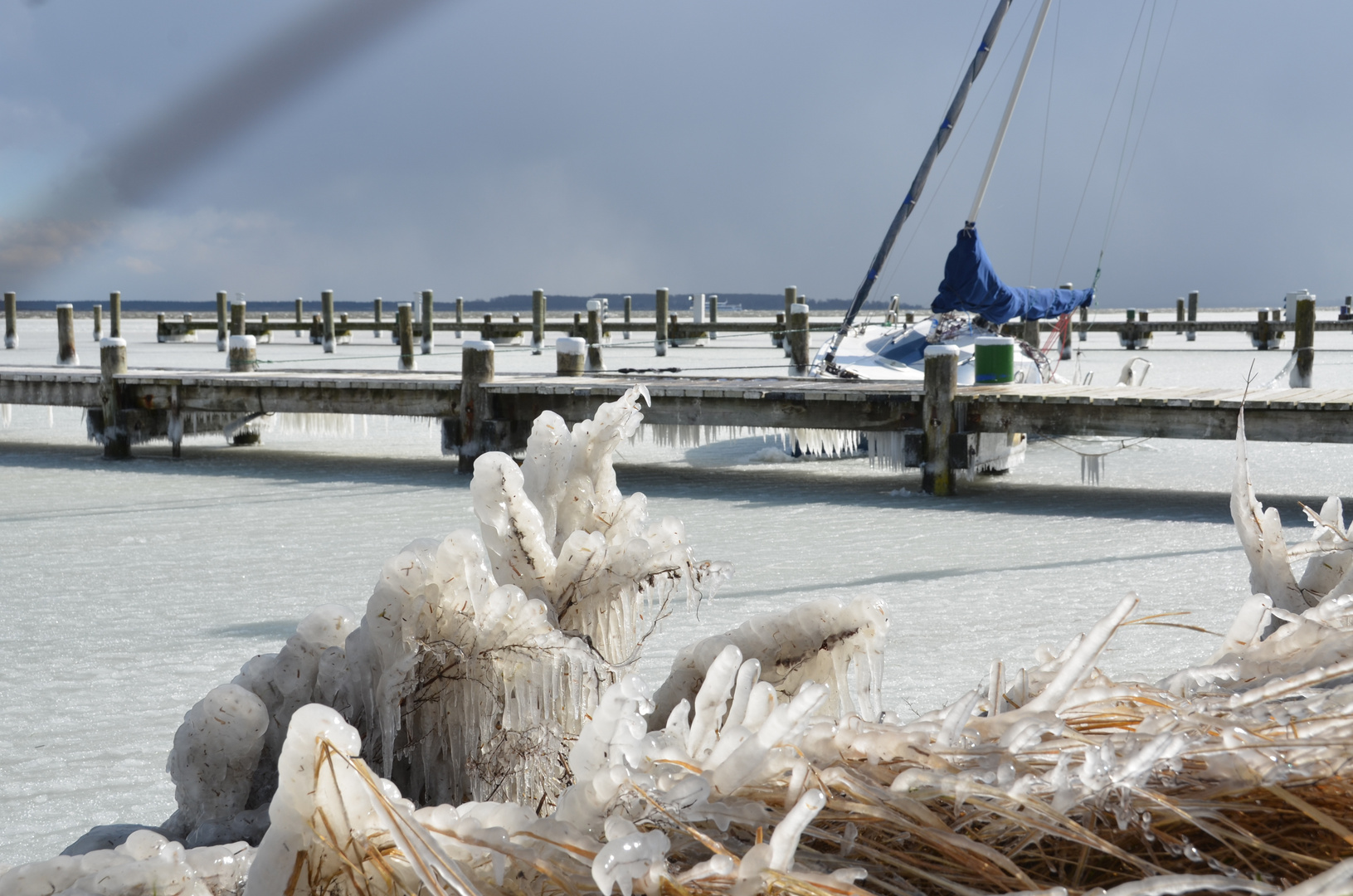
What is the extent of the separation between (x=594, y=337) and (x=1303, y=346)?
12622 mm

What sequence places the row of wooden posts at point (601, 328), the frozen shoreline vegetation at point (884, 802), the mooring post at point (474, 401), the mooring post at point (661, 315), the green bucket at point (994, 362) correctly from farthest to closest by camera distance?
the mooring post at point (661, 315) → the row of wooden posts at point (601, 328) → the mooring post at point (474, 401) → the green bucket at point (994, 362) → the frozen shoreline vegetation at point (884, 802)

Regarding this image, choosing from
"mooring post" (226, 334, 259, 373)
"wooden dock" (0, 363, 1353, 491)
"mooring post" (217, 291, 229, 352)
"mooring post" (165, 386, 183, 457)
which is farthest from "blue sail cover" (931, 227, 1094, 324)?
"mooring post" (217, 291, 229, 352)

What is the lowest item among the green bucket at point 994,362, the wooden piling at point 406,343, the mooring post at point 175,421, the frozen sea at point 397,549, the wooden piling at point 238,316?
the frozen sea at point 397,549

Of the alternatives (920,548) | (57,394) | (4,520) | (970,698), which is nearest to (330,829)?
(970,698)

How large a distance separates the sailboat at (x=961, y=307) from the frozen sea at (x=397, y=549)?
51.1 inches

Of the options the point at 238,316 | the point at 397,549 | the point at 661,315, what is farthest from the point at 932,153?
the point at 238,316

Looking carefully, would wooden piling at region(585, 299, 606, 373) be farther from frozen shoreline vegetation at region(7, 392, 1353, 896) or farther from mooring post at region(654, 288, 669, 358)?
frozen shoreline vegetation at region(7, 392, 1353, 896)

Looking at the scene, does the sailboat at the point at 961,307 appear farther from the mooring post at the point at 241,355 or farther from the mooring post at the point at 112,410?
the mooring post at the point at 112,410

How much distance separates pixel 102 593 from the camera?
6.37 m

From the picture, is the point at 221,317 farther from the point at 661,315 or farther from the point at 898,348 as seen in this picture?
the point at 898,348

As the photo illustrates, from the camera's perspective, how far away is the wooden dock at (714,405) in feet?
30.5

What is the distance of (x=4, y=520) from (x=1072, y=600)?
7.16 meters

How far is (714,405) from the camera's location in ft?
34.8

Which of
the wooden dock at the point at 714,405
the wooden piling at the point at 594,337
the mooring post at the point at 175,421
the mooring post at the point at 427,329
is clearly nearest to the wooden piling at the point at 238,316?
the mooring post at the point at 427,329
